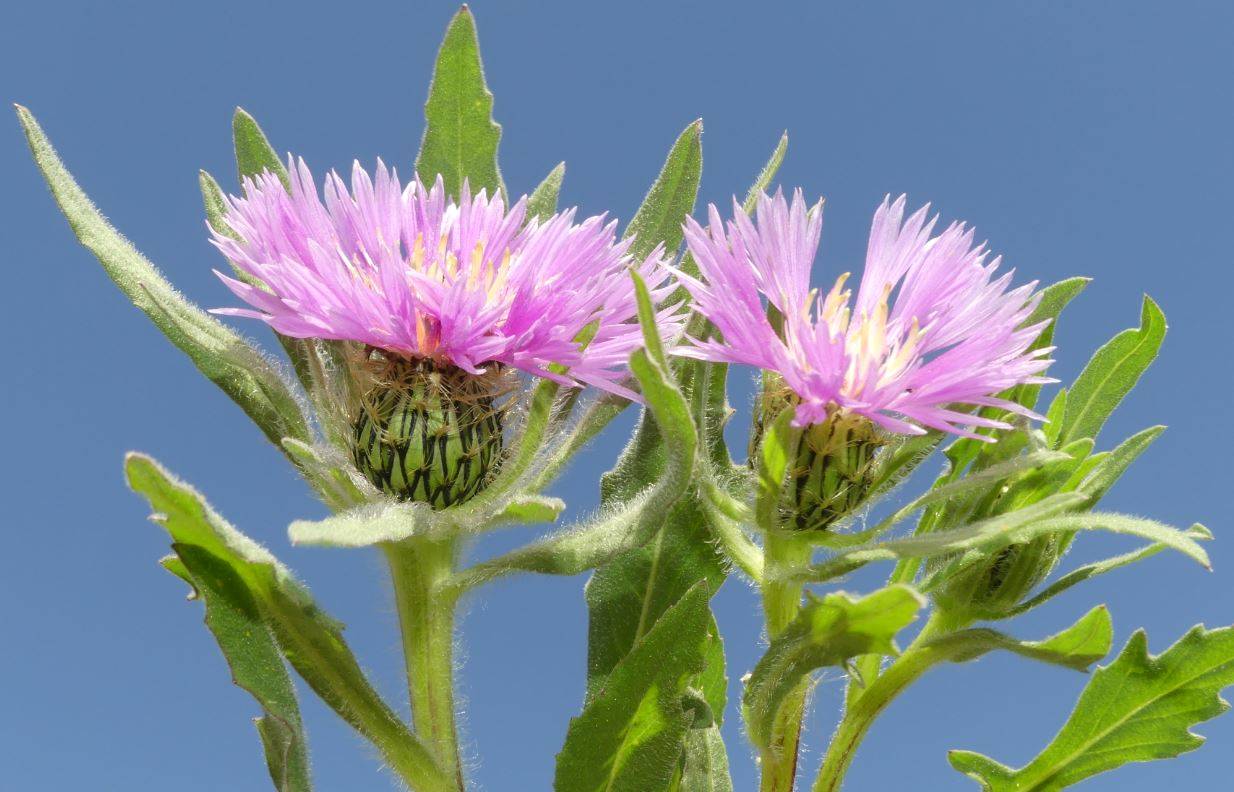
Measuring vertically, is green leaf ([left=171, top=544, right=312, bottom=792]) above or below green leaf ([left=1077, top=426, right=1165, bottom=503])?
below

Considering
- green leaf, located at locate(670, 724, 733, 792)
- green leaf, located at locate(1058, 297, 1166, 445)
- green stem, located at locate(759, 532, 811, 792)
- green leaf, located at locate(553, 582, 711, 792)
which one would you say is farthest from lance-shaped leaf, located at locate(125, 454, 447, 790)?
green leaf, located at locate(1058, 297, 1166, 445)

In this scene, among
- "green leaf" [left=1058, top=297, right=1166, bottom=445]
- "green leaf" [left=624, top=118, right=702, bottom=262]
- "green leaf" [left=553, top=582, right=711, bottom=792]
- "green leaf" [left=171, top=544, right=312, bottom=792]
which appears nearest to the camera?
"green leaf" [left=171, top=544, right=312, bottom=792]

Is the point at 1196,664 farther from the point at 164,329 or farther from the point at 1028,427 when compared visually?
the point at 164,329

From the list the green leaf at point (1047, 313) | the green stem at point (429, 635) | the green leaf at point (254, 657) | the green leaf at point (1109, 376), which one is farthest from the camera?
the green leaf at point (1109, 376)

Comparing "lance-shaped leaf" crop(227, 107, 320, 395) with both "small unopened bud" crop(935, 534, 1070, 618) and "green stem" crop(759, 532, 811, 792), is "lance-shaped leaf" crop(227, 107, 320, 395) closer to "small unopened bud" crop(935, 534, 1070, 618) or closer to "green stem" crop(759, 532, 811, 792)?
"green stem" crop(759, 532, 811, 792)

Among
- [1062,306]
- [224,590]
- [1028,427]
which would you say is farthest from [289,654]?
[1062,306]

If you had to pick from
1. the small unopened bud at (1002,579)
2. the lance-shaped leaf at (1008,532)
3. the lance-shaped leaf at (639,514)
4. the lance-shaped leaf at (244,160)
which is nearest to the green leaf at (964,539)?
the lance-shaped leaf at (1008,532)

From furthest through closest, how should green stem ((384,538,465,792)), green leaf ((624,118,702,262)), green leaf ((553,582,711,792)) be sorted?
green leaf ((624,118,702,262)) → green stem ((384,538,465,792)) → green leaf ((553,582,711,792))

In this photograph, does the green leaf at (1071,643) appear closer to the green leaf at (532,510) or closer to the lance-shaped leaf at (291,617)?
the green leaf at (532,510)
